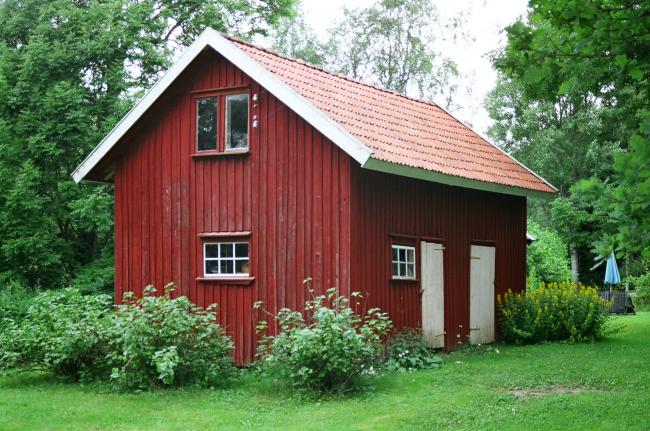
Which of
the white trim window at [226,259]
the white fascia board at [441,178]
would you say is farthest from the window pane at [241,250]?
the white fascia board at [441,178]

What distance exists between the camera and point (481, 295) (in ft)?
61.4

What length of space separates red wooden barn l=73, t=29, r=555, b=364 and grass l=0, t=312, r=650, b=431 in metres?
1.96

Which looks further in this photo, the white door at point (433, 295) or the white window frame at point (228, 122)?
the white door at point (433, 295)

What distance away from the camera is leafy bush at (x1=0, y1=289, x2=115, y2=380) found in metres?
14.0

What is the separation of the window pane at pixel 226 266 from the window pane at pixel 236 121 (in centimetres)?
200

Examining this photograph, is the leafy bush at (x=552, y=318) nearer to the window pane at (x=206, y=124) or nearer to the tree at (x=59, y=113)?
the window pane at (x=206, y=124)

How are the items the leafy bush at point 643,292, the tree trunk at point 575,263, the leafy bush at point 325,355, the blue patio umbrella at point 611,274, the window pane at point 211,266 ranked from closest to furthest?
the leafy bush at point 325,355 < the window pane at point 211,266 < the blue patio umbrella at point 611,274 < the leafy bush at point 643,292 < the tree trunk at point 575,263

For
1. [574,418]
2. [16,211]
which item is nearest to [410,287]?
[574,418]

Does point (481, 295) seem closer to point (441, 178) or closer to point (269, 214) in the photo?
point (441, 178)

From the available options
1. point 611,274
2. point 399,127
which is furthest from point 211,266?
point 611,274

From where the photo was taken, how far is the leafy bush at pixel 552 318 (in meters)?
18.6

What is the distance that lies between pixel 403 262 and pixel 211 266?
3.40 metres

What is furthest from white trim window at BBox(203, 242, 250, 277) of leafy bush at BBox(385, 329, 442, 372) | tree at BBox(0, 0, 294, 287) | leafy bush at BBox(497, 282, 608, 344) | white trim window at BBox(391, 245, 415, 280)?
tree at BBox(0, 0, 294, 287)

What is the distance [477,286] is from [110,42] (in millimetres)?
12581
